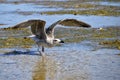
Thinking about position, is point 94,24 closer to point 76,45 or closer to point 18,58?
point 76,45

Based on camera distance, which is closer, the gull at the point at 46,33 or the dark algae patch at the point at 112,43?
the gull at the point at 46,33

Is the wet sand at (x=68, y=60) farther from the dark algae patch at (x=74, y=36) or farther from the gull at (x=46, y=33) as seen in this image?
the gull at (x=46, y=33)

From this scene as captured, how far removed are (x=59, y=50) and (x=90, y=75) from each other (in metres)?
3.33

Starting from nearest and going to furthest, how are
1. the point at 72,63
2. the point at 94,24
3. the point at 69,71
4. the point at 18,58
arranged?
1. the point at 69,71
2. the point at 72,63
3. the point at 18,58
4. the point at 94,24

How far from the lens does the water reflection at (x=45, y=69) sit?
32.0ft

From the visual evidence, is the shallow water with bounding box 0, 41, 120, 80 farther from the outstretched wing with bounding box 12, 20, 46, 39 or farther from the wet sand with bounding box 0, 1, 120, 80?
the outstretched wing with bounding box 12, 20, 46, 39

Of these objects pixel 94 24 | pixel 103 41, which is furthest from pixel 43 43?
pixel 94 24

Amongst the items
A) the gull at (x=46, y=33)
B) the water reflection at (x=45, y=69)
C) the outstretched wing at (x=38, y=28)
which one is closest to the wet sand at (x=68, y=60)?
the water reflection at (x=45, y=69)

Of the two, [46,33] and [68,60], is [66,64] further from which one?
[46,33]

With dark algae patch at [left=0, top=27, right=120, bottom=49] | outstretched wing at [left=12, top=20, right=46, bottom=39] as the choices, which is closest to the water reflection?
outstretched wing at [left=12, top=20, right=46, bottom=39]

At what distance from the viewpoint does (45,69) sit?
35.0ft

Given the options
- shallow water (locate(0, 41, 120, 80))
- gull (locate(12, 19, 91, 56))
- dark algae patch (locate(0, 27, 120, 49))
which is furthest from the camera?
dark algae patch (locate(0, 27, 120, 49))

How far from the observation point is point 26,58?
12.0m

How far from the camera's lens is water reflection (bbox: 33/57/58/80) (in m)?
Result: 9.75
